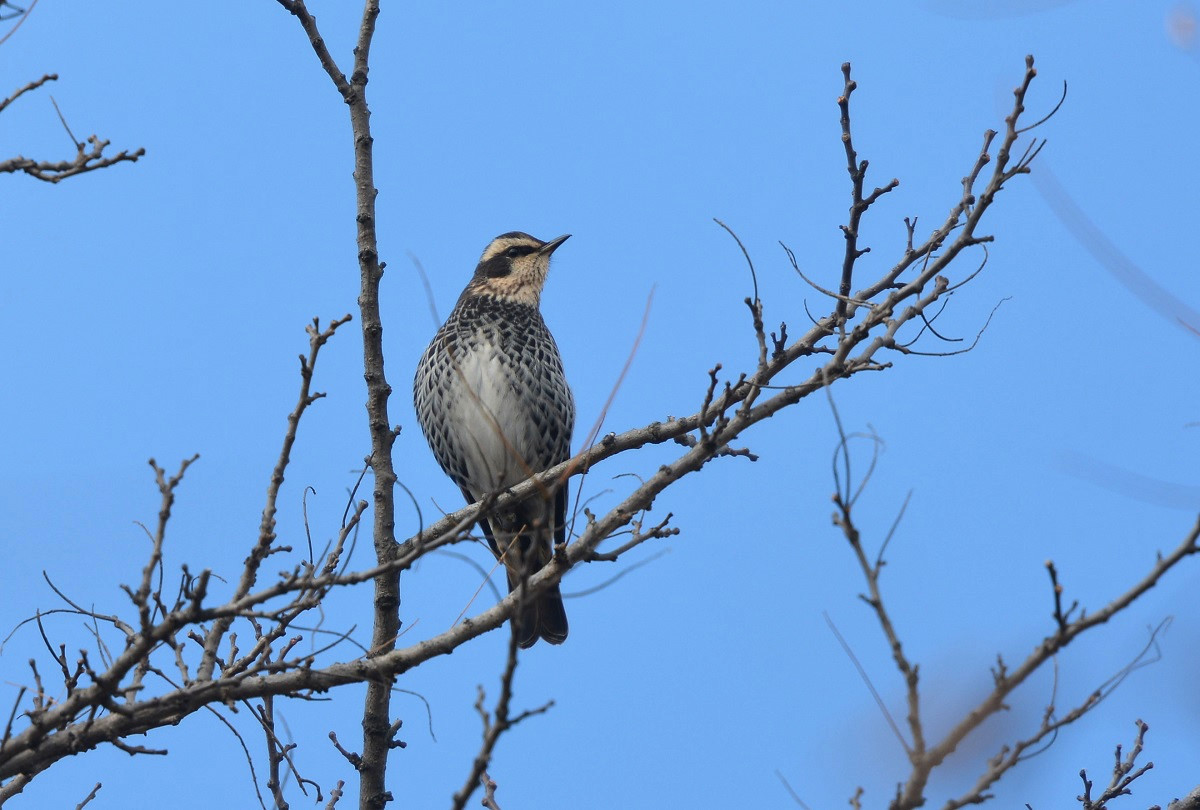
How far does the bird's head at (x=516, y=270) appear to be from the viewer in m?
9.55

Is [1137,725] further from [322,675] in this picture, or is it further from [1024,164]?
[322,675]

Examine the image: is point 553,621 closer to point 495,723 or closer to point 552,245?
point 552,245

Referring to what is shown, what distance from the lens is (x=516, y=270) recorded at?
31.7 ft

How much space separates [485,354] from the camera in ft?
28.9

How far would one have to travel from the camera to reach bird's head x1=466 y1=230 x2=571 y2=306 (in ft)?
31.3

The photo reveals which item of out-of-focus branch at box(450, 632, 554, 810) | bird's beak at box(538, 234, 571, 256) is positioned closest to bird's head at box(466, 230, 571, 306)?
bird's beak at box(538, 234, 571, 256)

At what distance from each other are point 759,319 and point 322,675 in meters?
1.96

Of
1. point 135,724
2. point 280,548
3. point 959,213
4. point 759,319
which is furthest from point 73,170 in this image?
point 959,213

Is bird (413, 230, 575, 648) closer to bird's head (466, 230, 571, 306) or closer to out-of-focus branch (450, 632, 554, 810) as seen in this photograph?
bird's head (466, 230, 571, 306)

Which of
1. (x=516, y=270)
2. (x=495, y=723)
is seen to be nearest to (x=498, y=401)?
(x=516, y=270)

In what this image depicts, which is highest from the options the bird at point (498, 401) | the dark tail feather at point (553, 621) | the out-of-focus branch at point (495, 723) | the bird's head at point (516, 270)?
the bird's head at point (516, 270)

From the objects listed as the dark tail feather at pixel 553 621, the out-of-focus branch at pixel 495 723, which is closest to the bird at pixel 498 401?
the dark tail feather at pixel 553 621

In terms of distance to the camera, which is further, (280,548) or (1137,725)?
(1137,725)

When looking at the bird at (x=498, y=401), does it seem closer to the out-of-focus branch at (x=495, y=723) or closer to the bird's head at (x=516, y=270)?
the bird's head at (x=516, y=270)
